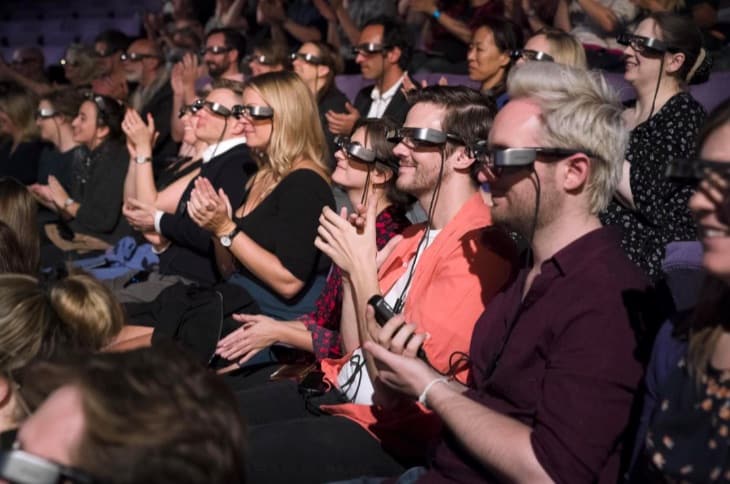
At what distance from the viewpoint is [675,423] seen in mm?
1468

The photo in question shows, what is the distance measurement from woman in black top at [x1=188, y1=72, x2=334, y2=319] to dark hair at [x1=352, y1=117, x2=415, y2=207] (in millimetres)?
360

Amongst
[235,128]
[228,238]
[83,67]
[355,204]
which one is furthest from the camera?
[83,67]

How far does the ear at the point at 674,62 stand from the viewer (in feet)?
9.73

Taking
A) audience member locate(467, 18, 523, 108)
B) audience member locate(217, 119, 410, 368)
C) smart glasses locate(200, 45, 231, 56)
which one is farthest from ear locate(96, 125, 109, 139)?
audience member locate(217, 119, 410, 368)

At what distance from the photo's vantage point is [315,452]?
6.83 feet

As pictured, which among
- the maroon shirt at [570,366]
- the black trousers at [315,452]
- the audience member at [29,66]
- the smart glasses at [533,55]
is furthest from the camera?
the audience member at [29,66]

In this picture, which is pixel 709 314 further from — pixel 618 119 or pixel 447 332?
pixel 447 332

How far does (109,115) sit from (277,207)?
85.1 inches

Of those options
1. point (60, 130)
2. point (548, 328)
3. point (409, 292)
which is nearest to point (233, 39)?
point (60, 130)

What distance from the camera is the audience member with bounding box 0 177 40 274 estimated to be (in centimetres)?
310

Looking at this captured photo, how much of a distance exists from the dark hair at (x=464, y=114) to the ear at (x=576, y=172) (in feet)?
1.76

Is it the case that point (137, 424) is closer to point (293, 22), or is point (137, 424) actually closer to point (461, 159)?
point (461, 159)

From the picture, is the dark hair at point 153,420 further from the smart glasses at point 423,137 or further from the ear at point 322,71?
the ear at point 322,71

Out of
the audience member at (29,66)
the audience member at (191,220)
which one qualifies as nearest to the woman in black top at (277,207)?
the audience member at (191,220)
